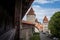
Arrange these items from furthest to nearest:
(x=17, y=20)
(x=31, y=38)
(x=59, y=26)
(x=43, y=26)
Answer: (x=43, y=26)
(x=59, y=26)
(x=31, y=38)
(x=17, y=20)

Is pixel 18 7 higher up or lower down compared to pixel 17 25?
higher up

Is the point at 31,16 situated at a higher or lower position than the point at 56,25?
higher

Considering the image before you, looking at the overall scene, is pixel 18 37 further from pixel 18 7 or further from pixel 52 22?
pixel 52 22

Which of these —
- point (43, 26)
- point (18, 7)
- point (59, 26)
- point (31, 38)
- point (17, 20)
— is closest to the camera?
point (17, 20)

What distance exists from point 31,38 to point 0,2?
24.4m

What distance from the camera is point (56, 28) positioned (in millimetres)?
55625

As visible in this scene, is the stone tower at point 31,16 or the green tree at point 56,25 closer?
the green tree at point 56,25

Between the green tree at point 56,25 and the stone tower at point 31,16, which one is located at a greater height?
the stone tower at point 31,16

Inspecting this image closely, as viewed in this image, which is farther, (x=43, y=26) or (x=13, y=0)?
(x=43, y=26)

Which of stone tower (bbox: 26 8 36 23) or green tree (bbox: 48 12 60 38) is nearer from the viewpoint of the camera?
green tree (bbox: 48 12 60 38)

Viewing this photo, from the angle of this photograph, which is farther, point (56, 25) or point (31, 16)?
point (31, 16)

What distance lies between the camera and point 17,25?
14.5ft

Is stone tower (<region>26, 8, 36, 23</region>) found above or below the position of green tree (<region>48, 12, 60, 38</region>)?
above

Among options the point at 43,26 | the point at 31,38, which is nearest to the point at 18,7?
the point at 31,38
